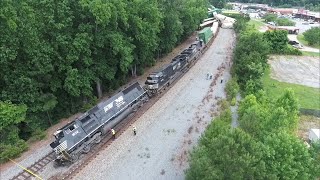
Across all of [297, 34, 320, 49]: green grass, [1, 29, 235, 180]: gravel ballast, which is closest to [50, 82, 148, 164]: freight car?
[1, 29, 235, 180]: gravel ballast

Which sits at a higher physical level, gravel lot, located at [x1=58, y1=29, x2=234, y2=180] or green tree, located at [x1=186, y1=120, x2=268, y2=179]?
green tree, located at [x1=186, y1=120, x2=268, y2=179]

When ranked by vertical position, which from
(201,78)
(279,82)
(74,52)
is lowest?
(279,82)

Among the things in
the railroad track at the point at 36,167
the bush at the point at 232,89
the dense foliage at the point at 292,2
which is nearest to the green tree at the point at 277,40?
the bush at the point at 232,89

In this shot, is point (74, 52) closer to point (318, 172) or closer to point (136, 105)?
point (136, 105)

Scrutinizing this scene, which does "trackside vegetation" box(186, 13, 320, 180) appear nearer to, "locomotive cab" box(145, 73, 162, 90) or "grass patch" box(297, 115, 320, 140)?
"grass patch" box(297, 115, 320, 140)

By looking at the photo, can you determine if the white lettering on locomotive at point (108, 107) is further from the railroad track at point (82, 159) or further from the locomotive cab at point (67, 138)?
the locomotive cab at point (67, 138)

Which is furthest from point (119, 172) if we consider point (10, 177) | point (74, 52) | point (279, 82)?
point (279, 82)
